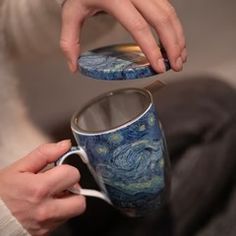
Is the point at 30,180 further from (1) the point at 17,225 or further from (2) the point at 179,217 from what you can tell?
(2) the point at 179,217

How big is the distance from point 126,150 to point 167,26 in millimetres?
125

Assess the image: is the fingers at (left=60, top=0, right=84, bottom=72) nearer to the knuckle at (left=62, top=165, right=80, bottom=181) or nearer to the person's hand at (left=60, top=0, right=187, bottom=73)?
the person's hand at (left=60, top=0, right=187, bottom=73)

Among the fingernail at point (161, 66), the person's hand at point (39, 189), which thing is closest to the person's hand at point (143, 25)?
the fingernail at point (161, 66)

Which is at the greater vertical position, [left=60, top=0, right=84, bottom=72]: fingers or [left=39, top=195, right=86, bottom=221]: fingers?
[left=60, top=0, right=84, bottom=72]: fingers

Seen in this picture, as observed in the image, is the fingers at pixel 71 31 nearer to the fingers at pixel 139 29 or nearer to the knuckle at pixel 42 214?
the fingers at pixel 139 29

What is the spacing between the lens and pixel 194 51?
0.67 m

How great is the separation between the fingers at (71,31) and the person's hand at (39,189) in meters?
0.10

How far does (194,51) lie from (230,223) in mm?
306

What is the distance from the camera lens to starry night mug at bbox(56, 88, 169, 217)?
38cm

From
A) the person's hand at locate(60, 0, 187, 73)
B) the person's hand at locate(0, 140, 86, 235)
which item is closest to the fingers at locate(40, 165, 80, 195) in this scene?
the person's hand at locate(0, 140, 86, 235)

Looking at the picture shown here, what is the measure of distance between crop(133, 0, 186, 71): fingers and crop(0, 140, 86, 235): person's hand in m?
0.13

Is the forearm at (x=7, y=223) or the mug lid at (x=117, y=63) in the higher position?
the mug lid at (x=117, y=63)

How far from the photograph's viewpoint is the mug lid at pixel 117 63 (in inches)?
14.8

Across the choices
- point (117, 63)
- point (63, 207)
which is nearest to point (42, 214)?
point (63, 207)
